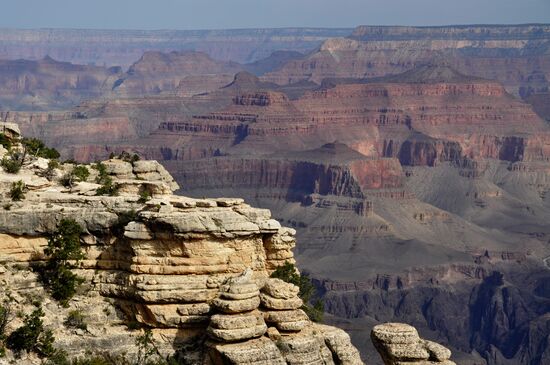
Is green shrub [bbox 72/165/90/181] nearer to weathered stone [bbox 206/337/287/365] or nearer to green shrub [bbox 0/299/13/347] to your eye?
green shrub [bbox 0/299/13/347]

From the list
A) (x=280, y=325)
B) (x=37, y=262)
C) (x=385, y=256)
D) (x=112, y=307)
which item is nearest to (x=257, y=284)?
(x=280, y=325)

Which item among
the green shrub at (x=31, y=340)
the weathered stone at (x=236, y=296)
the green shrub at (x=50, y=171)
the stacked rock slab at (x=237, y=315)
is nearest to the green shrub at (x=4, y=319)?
the green shrub at (x=31, y=340)

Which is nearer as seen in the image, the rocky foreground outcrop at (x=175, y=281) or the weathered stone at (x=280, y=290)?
the rocky foreground outcrop at (x=175, y=281)

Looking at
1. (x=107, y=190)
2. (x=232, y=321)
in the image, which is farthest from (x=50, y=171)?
(x=232, y=321)

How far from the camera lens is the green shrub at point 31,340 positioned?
2784cm

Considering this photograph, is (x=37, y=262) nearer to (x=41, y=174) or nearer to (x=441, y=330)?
(x=41, y=174)

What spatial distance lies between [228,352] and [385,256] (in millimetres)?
127783

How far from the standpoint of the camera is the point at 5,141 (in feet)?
126

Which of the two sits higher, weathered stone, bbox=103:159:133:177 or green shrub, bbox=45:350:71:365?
weathered stone, bbox=103:159:133:177

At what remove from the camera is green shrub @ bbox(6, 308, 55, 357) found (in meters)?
27.8

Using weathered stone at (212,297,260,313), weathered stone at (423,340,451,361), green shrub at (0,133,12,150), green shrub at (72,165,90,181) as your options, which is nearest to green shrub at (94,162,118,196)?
green shrub at (72,165,90,181)

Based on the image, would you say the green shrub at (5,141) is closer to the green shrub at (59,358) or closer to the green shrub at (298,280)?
the green shrub at (298,280)

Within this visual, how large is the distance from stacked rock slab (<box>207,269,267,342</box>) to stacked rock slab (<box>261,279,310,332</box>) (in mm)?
364

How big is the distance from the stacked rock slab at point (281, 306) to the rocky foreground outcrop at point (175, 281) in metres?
0.03
